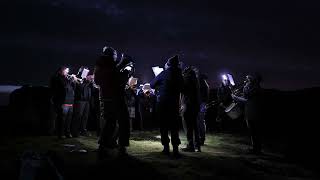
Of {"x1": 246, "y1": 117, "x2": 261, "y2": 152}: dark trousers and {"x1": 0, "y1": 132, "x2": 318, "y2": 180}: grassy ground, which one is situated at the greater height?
{"x1": 246, "y1": 117, "x2": 261, "y2": 152}: dark trousers

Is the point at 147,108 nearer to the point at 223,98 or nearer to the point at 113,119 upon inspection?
the point at 223,98

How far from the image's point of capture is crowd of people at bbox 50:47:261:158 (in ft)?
24.4

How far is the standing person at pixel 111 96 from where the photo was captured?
7.37m

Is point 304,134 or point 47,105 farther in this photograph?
point 304,134

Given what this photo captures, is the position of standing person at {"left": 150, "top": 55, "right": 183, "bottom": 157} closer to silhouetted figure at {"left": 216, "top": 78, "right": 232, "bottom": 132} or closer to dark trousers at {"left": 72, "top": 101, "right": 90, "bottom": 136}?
dark trousers at {"left": 72, "top": 101, "right": 90, "bottom": 136}

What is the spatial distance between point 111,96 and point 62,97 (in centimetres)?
445

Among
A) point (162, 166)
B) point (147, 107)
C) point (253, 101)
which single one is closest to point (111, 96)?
point (162, 166)

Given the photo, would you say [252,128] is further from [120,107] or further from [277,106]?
[277,106]

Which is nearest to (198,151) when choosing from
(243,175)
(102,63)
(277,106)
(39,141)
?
(243,175)

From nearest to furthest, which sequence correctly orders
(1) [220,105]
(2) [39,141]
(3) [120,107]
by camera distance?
(3) [120,107] < (2) [39,141] < (1) [220,105]

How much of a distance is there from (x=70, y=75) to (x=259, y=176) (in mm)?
7806

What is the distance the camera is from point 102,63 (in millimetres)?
7445

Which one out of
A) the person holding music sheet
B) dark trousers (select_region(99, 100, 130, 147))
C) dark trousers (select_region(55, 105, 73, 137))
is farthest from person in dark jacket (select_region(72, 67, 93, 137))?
the person holding music sheet

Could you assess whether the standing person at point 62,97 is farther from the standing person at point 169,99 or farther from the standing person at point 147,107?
the standing person at point 147,107
